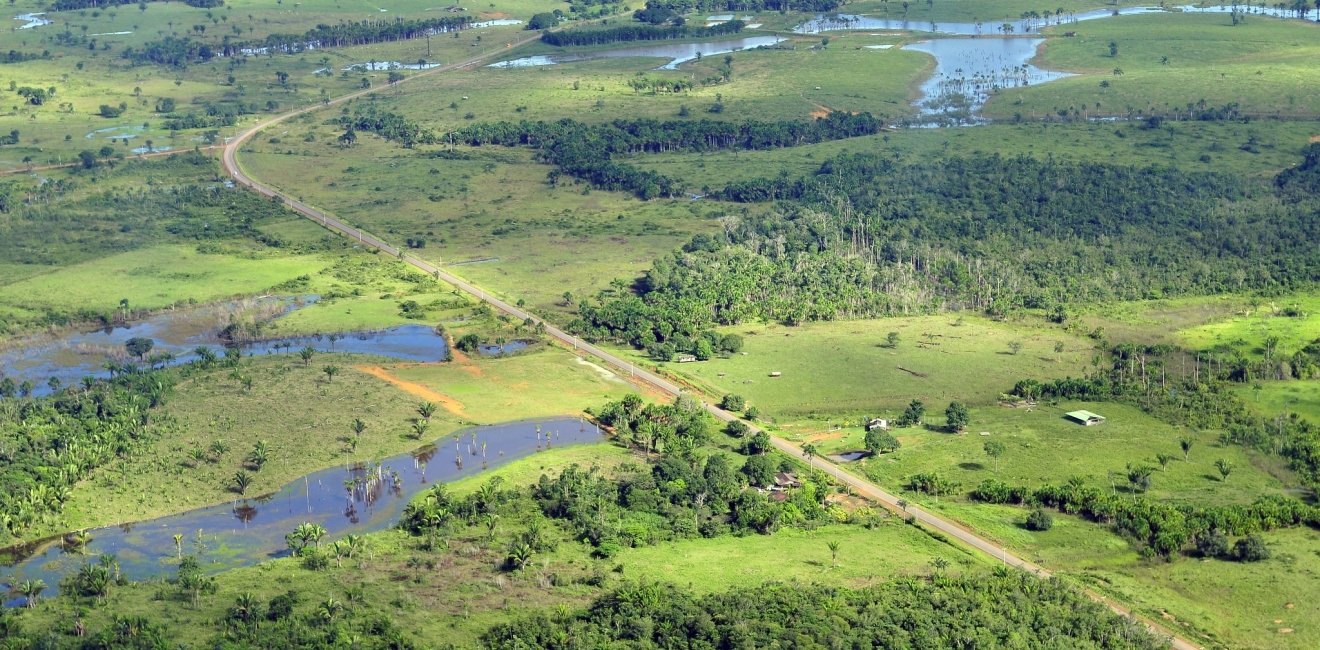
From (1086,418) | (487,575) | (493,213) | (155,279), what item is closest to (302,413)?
(487,575)

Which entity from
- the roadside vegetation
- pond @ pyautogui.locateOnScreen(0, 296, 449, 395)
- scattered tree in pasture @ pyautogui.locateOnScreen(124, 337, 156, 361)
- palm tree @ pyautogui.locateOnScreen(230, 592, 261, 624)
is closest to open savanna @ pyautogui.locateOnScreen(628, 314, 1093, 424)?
the roadside vegetation

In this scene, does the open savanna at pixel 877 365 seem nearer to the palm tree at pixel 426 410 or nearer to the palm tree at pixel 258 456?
the palm tree at pixel 426 410

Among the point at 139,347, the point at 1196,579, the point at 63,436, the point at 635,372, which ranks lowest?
the point at 1196,579

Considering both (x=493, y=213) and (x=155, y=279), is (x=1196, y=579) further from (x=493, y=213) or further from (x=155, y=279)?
(x=493, y=213)

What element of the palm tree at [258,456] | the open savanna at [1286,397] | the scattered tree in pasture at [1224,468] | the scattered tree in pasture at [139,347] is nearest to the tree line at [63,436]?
the palm tree at [258,456]

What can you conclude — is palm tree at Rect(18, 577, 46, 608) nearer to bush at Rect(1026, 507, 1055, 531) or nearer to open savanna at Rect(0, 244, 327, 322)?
bush at Rect(1026, 507, 1055, 531)

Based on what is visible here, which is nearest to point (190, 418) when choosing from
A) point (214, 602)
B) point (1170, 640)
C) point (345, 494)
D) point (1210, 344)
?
point (345, 494)
